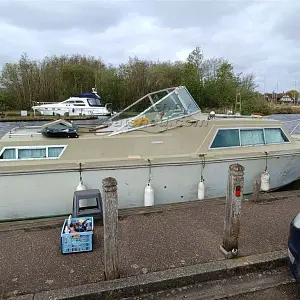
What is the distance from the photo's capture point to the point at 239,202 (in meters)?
3.62

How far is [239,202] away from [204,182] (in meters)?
3.00

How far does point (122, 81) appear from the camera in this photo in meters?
36.1

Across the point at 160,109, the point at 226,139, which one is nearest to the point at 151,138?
the point at 160,109

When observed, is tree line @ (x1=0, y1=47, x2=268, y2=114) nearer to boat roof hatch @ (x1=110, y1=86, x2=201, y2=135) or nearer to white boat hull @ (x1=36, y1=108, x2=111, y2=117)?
white boat hull @ (x1=36, y1=108, x2=111, y2=117)

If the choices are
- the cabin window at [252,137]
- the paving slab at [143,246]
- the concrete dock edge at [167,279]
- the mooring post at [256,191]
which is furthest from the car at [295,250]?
the cabin window at [252,137]

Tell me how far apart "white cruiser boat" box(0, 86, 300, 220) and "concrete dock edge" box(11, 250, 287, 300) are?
2.86 metres

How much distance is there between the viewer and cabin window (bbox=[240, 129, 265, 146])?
7.27 m

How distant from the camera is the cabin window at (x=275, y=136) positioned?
7.55 meters

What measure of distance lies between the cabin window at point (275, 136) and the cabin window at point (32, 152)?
513cm

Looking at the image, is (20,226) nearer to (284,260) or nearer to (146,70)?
(284,260)

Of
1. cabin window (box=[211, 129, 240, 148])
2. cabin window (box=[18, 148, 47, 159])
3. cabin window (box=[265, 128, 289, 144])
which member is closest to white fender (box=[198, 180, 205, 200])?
cabin window (box=[211, 129, 240, 148])

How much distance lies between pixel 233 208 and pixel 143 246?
4.61ft

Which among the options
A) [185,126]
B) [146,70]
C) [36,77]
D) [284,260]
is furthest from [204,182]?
[36,77]

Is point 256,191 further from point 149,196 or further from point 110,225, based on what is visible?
point 110,225
